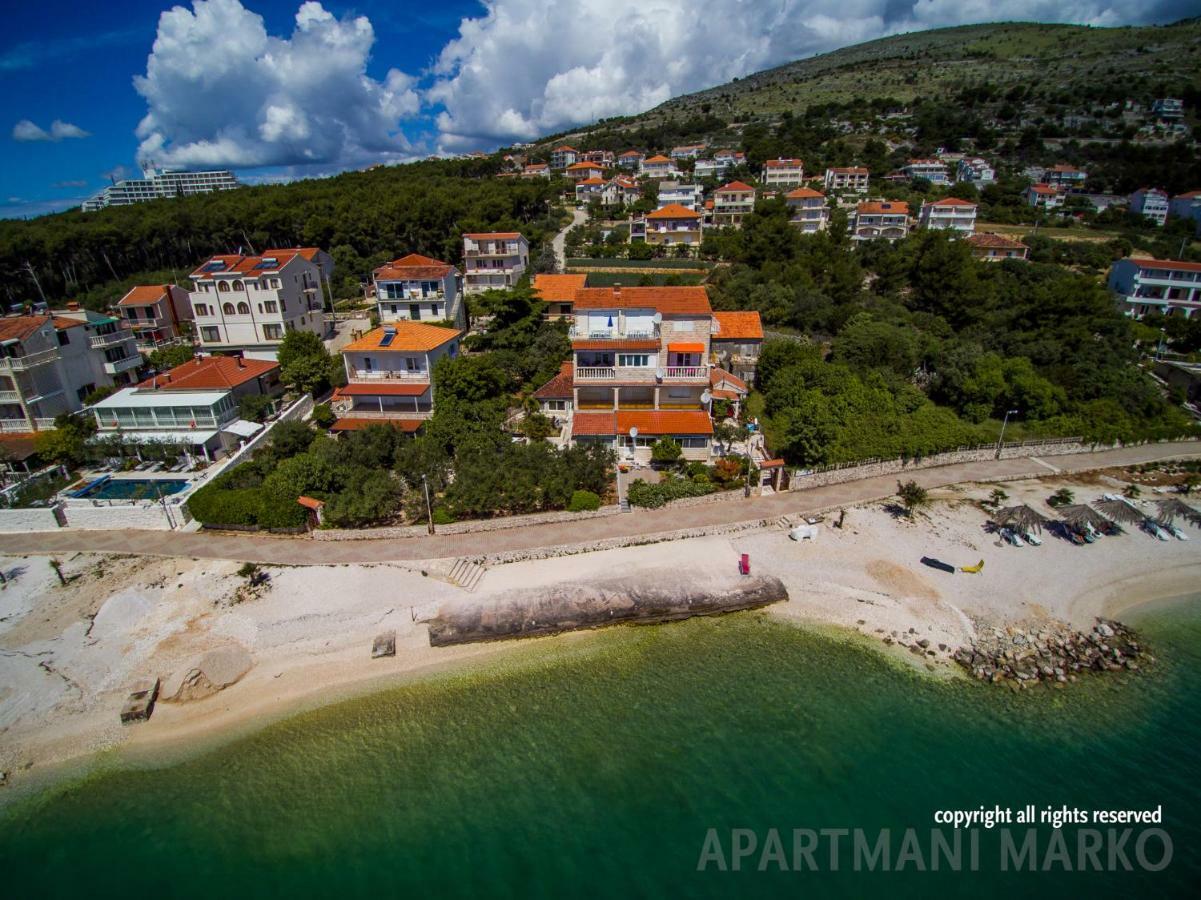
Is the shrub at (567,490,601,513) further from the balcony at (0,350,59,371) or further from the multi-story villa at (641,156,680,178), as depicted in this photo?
the multi-story villa at (641,156,680,178)

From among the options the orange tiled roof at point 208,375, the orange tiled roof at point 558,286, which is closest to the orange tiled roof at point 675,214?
the orange tiled roof at point 558,286

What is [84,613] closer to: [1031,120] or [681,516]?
[681,516]

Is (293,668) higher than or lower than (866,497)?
lower

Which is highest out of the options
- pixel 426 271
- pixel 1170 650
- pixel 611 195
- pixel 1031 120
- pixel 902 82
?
pixel 902 82

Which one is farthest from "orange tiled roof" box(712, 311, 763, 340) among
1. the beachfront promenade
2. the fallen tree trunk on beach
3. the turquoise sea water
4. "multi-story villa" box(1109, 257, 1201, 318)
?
"multi-story villa" box(1109, 257, 1201, 318)

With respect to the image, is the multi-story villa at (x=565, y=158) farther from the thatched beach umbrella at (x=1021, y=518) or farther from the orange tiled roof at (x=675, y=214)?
the thatched beach umbrella at (x=1021, y=518)

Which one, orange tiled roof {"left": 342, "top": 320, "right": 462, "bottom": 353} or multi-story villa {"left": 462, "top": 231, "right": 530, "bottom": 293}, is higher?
multi-story villa {"left": 462, "top": 231, "right": 530, "bottom": 293}

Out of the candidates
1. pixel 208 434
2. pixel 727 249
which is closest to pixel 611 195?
pixel 727 249
